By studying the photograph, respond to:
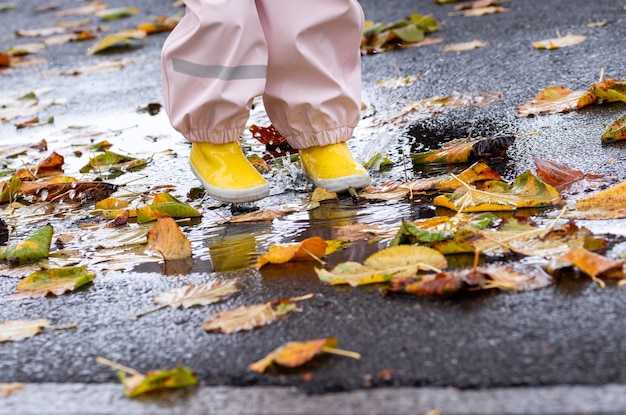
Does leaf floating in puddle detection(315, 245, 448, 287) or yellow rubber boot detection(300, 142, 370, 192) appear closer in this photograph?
leaf floating in puddle detection(315, 245, 448, 287)

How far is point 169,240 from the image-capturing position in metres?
2.30

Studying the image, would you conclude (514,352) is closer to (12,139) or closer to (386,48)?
(12,139)

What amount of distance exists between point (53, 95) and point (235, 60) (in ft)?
9.16

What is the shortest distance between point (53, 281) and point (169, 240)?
31 centimetres

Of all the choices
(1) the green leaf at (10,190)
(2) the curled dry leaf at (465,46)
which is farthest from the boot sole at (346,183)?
(2) the curled dry leaf at (465,46)

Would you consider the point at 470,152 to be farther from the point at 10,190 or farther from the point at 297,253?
the point at 10,190

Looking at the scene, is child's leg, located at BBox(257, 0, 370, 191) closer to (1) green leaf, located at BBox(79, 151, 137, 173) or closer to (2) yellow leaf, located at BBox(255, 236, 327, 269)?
(2) yellow leaf, located at BBox(255, 236, 327, 269)

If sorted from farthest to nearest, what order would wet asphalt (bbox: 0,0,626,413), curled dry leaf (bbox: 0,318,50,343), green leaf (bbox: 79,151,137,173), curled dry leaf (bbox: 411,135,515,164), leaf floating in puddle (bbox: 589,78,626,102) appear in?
green leaf (bbox: 79,151,137,173) < leaf floating in puddle (bbox: 589,78,626,102) < curled dry leaf (bbox: 411,135,515,164) < curled dry leaf (bbox: 0,318,50,343) < wet asphalt (bbox: 0,0,626,413)

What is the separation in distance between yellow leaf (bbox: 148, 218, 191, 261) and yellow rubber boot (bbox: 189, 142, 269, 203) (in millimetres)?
280

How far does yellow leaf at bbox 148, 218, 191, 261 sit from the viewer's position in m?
2.27

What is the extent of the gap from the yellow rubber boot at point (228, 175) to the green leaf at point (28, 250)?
49cm

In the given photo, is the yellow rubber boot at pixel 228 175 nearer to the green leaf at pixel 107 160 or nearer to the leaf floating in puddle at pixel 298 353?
the green leaf at pixel 107 160

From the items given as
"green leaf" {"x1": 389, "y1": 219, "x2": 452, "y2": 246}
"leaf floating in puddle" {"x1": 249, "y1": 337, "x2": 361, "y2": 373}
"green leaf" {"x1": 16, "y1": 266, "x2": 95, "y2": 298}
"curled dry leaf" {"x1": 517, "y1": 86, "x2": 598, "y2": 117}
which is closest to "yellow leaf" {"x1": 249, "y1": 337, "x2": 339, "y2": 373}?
"leaf floating in puddle" {"x1": 249, "y1": 337, "x2": 361, "y2": 373}

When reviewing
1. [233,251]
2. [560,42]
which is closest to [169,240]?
[233,251]
